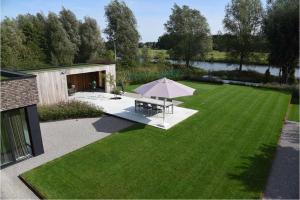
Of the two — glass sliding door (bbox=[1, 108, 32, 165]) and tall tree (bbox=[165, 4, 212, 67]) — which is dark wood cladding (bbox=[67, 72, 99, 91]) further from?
tall tree (bbox=[165, 4, 212, 67])

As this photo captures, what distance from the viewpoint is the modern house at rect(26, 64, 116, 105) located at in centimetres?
1434

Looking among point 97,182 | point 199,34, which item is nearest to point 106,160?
point 97,182

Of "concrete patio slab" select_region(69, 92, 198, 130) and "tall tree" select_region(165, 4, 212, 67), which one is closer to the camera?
"concrete patio slab" select_region(69, 92, 198, 130)

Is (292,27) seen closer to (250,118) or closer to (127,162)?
(250,118)

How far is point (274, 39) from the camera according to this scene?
23953 millimetres

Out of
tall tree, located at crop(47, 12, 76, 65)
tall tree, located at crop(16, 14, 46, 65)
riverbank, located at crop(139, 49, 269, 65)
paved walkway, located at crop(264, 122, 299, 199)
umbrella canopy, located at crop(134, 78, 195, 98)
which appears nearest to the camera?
paved walkway, located at crop(264, 122, 299, 199)

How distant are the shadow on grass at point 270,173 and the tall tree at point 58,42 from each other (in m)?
30.2

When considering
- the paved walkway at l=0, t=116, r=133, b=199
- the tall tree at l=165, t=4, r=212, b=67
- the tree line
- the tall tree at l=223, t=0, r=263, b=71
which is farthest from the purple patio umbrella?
the tall tree at l=165, t=4, r=212, b=67

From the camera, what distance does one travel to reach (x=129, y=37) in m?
36.3

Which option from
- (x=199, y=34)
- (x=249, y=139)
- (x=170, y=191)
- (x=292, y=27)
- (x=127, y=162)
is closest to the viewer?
(x=170, y=191)

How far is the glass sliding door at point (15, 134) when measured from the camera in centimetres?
809

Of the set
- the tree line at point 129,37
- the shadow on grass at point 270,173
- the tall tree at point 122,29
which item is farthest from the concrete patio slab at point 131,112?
the tall tree at point 122,29

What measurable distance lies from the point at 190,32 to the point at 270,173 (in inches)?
1138

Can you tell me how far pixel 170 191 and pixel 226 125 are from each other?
6197 millimetres
